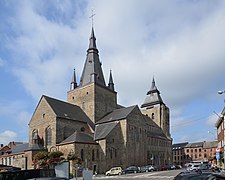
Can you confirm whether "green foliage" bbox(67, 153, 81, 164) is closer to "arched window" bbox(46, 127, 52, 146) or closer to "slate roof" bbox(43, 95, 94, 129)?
"arched window" bbox(46, 127, 52, 146)

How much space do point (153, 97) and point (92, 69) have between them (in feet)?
105

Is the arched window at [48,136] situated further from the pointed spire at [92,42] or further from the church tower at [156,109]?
the church tower at [156,109]

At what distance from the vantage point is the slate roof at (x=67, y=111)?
60919mm

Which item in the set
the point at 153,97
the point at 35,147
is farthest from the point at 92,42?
the point at 35,147

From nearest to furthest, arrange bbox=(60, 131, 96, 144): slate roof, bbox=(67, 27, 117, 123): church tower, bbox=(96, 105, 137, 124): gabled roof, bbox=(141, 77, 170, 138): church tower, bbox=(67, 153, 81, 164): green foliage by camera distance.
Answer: bbox=(67, 153, 81, 164): green foliage
bbox=(60, 131, 96, 144): slate roof
bbox=(96, 105, 137, 124): gabled roof
bbox=(67, 27, 117, 123): church tower
bbox=(141, 77, 170, 138): church tower

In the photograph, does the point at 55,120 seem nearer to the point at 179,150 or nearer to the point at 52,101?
the point at 52,101

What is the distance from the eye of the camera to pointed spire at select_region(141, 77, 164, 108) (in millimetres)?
95806

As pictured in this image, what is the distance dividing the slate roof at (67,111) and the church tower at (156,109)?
33.2 m

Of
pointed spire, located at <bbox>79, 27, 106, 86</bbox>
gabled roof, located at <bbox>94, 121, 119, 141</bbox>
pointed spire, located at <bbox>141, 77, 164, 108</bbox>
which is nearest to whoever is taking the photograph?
gabled roof, located at <bbox>94, 121, 119, 141</bbox>

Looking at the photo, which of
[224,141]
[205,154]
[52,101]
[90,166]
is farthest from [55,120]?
[205,154]

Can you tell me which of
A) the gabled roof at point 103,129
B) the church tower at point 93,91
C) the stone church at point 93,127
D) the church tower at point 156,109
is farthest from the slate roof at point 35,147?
the church tower at point 156,109

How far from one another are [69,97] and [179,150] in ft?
281

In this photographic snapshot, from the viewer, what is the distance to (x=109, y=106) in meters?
74.6

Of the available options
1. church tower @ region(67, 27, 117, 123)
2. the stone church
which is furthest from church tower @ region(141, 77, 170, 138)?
church tower @ region(67, 27, 117, 123)
